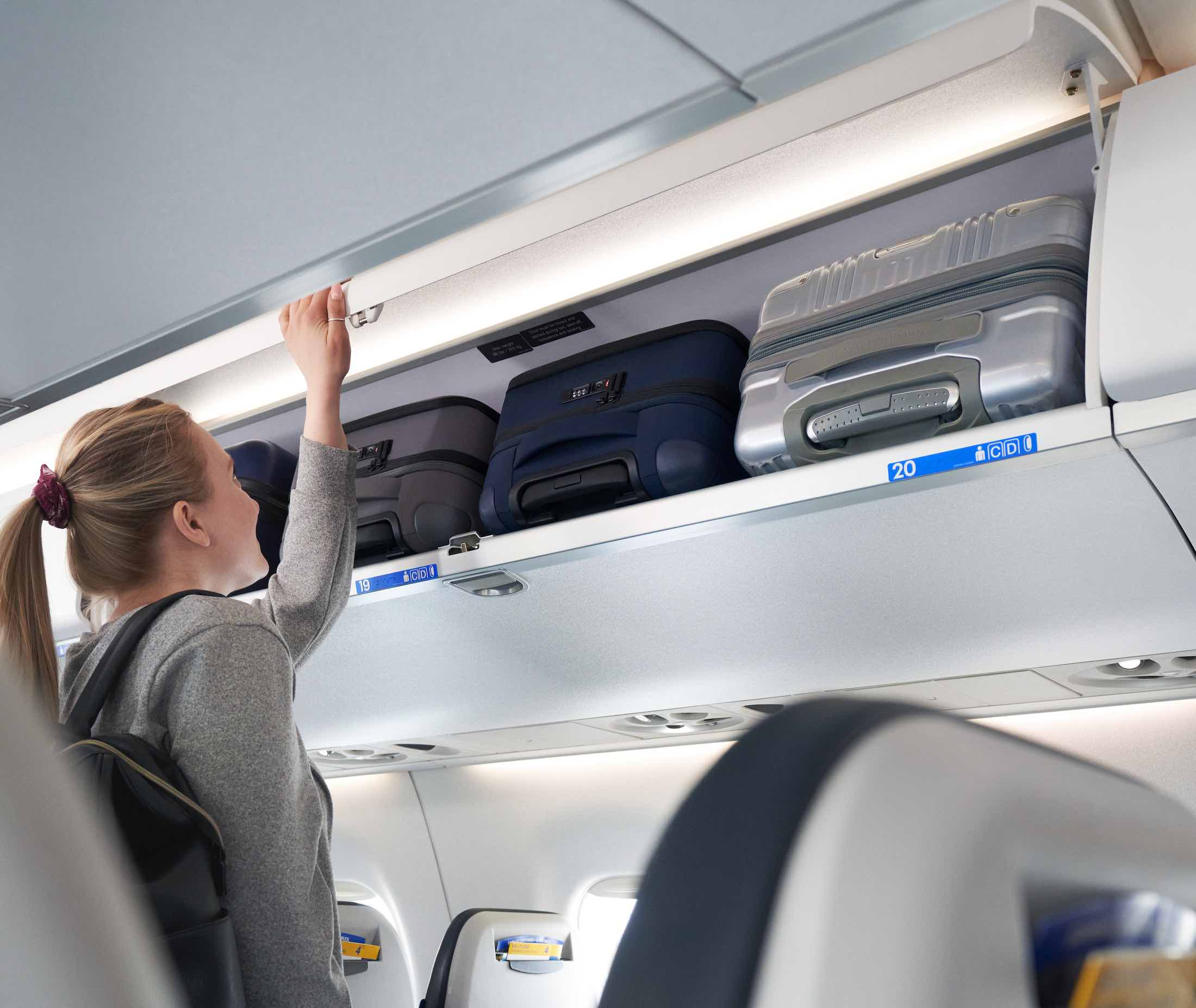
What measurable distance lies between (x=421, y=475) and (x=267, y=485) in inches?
23.1

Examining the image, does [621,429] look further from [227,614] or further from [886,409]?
[227,614]

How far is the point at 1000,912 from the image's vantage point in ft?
1.02

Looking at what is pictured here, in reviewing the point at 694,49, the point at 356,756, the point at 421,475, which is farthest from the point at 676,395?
the point at 356,756

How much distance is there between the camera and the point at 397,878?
14.8 feet

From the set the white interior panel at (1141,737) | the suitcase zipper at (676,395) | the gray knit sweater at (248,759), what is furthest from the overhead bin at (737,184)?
the white interior panel at (1141,737)

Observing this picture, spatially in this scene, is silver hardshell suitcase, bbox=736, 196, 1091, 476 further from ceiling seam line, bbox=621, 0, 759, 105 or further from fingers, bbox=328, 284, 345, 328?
fingers, bbox=328, 284, 345, 328

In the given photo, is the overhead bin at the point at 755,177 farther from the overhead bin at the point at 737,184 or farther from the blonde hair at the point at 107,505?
the blonde hair at the point at 107,505

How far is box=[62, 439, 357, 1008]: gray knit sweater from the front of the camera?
5.07 ft

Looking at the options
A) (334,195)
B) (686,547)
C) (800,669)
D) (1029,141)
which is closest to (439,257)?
(334,195)

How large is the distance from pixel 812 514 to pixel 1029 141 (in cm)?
90

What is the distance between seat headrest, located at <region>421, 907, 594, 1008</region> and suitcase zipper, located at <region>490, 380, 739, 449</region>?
2398mm

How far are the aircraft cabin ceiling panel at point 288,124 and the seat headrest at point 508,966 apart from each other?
2.82 m

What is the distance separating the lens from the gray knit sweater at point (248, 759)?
60.8 inches

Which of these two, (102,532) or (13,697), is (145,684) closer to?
(102,532)
